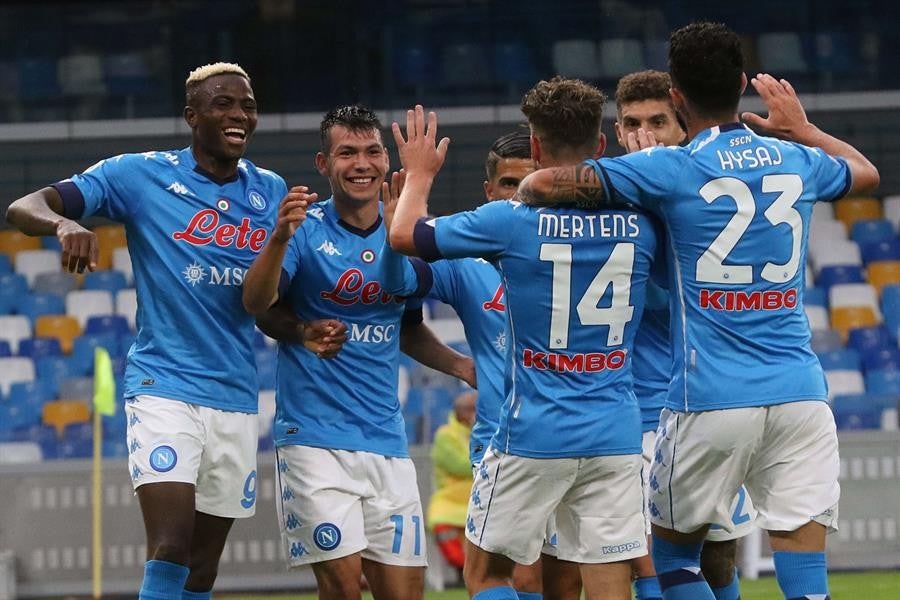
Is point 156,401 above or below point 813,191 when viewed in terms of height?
below

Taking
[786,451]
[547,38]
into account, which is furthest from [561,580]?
[547,38]

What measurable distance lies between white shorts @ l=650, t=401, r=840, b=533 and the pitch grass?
5.32 metres

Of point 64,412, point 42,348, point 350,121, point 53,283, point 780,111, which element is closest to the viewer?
point 780,111

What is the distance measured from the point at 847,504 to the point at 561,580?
652 cm

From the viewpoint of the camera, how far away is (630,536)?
517cm

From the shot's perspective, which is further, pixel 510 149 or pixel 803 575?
pixel 510 149

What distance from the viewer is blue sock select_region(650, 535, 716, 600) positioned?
5.30 meters

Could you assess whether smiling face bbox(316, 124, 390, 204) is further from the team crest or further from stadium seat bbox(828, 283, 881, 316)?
stadium seat bbox(828, 283, 881, 316)

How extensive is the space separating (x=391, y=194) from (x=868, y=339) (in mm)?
10524

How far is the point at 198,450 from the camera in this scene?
5.82 meters

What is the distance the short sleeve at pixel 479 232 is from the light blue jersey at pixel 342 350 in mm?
943

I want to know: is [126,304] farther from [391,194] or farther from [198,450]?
[391,194]

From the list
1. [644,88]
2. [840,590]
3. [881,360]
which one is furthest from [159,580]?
[881,360]

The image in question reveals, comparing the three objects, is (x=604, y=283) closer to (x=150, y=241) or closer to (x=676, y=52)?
(x=676, y=52)
